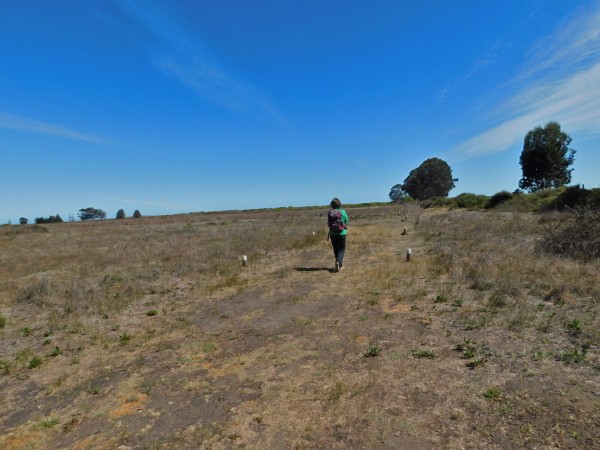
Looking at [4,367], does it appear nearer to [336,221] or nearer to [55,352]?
[55,352]

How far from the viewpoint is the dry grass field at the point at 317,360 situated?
3.89 metres

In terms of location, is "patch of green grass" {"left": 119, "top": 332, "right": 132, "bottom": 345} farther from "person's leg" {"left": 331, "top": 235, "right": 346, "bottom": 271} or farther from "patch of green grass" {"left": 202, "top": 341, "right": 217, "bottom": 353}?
"person's leg" {"left": 331, "top": 235, "right": 346, "bottom": 271}

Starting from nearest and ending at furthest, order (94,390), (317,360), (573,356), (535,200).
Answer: (573,356), (94,390), (317,360), (535,200)

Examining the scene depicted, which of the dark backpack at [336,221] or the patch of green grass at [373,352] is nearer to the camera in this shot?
the patch of green grass at [373,352]

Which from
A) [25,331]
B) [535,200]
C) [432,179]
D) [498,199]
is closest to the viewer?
[25,331]

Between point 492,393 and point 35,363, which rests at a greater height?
point 35,363

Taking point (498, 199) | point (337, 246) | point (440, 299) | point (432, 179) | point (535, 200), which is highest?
point (432, 179)

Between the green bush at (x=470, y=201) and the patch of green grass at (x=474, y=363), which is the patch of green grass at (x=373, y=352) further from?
the green bush at (x=470, y=201)

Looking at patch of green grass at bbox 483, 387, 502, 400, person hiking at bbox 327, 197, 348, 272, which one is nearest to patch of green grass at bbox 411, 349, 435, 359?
patch of green grass at bbox 483, 387, 502, 400

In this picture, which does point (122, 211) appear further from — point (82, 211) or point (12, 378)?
point (12, 378)

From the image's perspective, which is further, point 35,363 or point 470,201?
point 470,201

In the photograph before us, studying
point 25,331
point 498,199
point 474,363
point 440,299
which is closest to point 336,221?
point 440,299

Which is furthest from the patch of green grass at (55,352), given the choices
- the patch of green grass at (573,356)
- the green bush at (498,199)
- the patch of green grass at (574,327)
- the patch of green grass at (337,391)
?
the green bush at (498,199)

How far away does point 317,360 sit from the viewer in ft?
18.4
